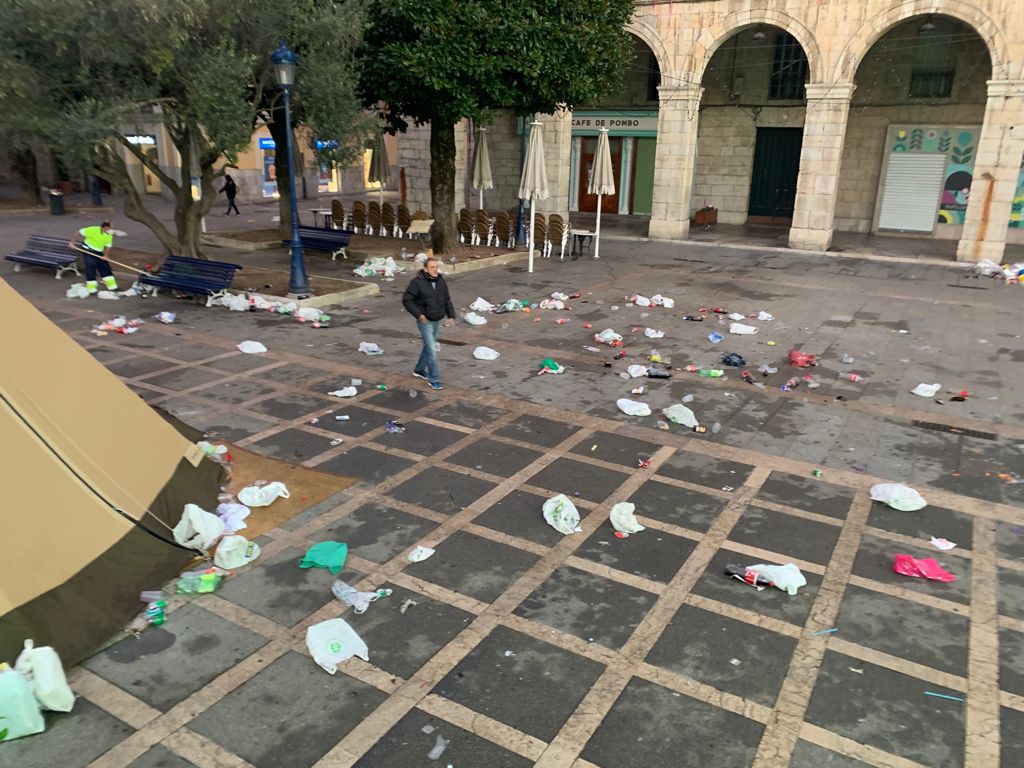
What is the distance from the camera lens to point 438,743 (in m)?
3.79

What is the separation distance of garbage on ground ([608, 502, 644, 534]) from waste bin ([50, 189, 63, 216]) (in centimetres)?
2682

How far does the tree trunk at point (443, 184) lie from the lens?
1736cm

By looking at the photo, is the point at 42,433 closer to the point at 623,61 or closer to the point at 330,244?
the point at 330,244

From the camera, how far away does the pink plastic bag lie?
5344 mm

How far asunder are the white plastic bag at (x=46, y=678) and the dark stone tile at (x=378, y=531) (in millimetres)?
2007

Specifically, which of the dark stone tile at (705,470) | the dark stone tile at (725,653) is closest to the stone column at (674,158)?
the dark stone tile at (705,470)

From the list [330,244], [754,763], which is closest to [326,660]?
[754,763]

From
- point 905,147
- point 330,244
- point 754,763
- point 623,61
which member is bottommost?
point 754,763

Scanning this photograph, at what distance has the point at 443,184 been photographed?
17.8 meters

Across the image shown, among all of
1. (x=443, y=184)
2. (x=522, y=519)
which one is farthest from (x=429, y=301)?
(x=443, y=184)

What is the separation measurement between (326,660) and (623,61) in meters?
16.7

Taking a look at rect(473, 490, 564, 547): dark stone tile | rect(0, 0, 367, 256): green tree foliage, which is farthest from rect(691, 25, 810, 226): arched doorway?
rect(473, 490, 564, 547): dark stone tile

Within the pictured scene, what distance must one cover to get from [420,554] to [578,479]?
6.27 ft

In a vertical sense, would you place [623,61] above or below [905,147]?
above
